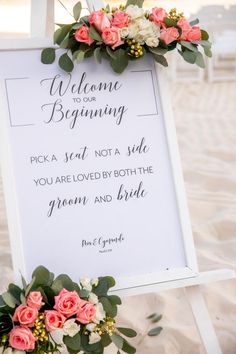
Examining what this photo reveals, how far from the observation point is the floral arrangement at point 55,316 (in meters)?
1.48

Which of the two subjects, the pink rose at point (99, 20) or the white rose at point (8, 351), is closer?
the white rose at point (8, 351)

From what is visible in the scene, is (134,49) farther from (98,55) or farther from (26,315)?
(26,315)

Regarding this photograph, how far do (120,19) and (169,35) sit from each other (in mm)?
139

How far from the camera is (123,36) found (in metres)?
1.70

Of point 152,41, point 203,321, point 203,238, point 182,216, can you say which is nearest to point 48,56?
point 152,41

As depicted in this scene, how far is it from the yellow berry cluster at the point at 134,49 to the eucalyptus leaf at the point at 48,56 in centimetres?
21

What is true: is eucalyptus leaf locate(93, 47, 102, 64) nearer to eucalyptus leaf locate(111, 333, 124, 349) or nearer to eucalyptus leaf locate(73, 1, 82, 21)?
eucalyptus leaf locate(73, 1, 82, 21)

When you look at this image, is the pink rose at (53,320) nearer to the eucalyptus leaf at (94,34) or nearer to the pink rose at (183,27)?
the eucalyptus leaf at (94,34)

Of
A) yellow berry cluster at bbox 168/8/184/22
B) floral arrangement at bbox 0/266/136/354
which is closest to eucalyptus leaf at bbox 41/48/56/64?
yellow berry cluster at bbox 168/8/184/22

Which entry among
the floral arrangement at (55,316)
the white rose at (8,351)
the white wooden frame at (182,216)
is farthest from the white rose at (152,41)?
the white rose at (8,351)

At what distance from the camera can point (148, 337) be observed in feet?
6.97

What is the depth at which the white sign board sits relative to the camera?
1.67 metres

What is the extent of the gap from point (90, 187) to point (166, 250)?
0.89ft

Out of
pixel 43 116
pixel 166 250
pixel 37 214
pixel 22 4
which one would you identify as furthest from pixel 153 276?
pixel 22 4
